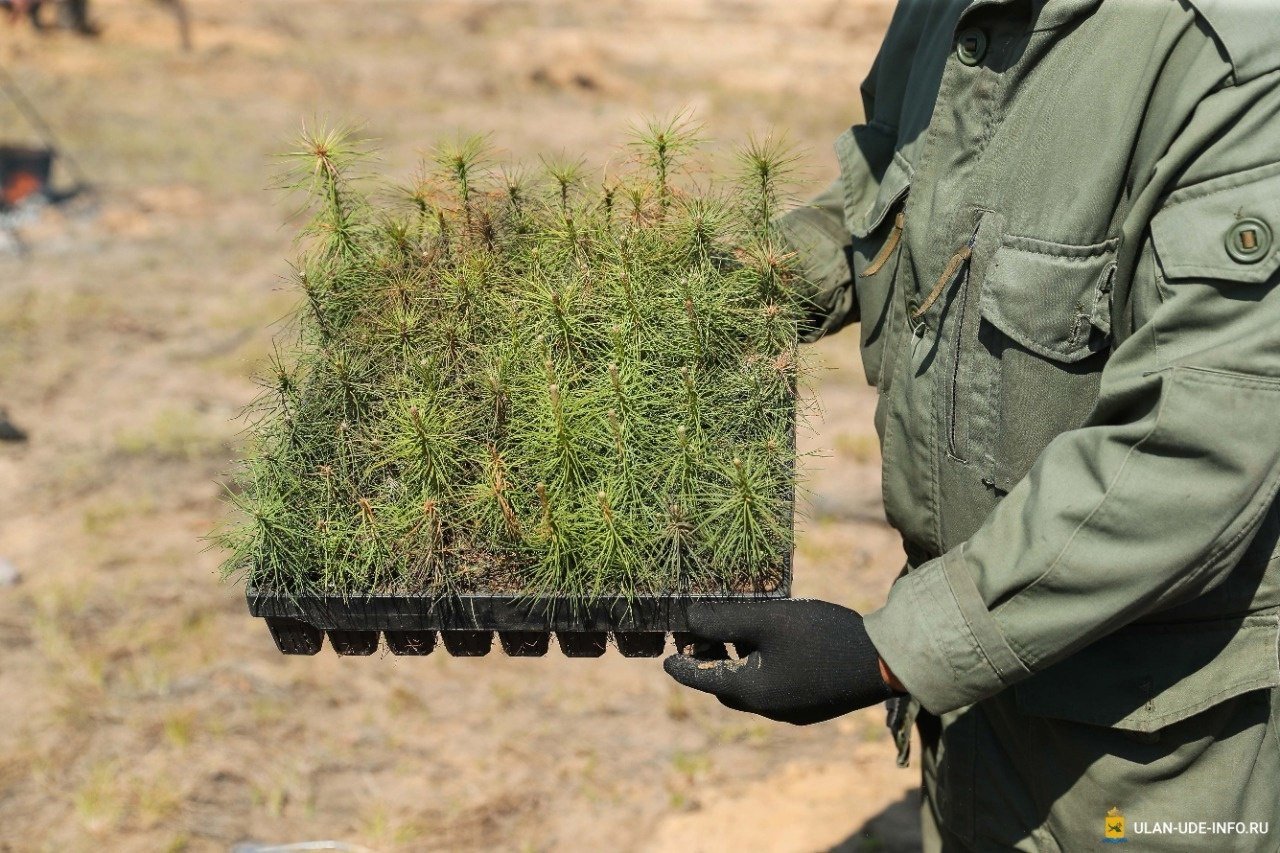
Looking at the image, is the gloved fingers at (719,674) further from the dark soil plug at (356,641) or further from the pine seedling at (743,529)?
the dark soil plug at (356,641)

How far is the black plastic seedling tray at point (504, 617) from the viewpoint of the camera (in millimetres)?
1631

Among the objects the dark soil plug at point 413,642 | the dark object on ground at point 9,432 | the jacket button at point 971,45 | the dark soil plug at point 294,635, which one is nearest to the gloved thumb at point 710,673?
the dark soil plug at point 413,642

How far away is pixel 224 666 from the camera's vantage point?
12.7 ft

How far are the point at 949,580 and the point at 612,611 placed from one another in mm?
474

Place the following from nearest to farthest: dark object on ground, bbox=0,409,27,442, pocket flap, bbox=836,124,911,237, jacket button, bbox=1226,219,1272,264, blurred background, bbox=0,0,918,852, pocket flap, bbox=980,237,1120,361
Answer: jacket button, bbox=1226,219,1272,264, pocket flap, bbox=980,237,1120,361, pocket flap, bbox=836,124,911,237, blurred background, bbox=0,0,918,852, dark object on ground, bbox=0,409,27,442

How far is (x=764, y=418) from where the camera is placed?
179cm

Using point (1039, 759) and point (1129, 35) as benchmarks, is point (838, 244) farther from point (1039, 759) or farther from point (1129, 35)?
point (1039, 759)

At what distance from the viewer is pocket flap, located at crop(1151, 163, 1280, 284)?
47.6 inches

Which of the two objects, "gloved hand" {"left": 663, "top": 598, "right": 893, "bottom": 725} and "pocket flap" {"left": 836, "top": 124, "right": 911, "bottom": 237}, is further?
"pocket flap" {"left": 836, "top": 124, "right": 911, "bottom": 237}

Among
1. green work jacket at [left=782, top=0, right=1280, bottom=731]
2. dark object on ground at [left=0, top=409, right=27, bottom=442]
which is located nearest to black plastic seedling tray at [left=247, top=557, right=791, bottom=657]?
green work jacket at [left=782, top=0, right=1280, bottom=731]

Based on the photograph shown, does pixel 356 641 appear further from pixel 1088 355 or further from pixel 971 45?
pixel 971 45

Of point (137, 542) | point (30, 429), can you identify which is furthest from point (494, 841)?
point (30, 429)

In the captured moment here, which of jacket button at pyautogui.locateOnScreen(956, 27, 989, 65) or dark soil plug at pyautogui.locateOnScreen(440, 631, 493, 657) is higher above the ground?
jacket button at pyautogui.locateOnScreen(956, 27, 989, 65)

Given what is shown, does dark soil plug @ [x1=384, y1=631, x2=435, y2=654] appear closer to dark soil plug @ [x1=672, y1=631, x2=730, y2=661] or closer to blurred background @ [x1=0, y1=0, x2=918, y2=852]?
dark soil plug @ [x1=672, y1=631, x2=730, y2=661]
